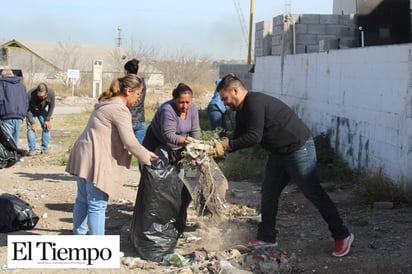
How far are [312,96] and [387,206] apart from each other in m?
5.14

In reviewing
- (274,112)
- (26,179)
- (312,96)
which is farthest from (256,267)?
(312,96)

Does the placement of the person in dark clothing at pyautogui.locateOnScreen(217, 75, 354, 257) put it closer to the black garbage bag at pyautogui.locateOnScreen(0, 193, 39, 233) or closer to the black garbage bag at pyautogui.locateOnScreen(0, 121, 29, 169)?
the black garbage bag at pyautogui.locateOnScreen(0, 193, 39, 233)

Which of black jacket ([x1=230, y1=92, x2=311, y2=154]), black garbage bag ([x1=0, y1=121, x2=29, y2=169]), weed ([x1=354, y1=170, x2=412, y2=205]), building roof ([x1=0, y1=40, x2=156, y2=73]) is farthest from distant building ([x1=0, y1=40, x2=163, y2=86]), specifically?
black jacket ([x1=230, y1=92, x2=311, y2=154])

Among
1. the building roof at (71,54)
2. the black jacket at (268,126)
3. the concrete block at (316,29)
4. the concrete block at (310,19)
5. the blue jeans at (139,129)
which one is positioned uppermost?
the building roof at (71,54)

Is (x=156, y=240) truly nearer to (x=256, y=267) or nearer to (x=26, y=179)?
(x=256, y=267)

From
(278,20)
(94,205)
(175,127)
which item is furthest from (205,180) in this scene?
(278,20)

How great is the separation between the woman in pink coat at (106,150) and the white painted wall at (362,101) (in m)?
4.12

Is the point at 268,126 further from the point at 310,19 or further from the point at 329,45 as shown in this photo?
the point at 310,19

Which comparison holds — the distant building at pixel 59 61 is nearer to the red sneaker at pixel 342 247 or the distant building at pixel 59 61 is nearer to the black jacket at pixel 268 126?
the black jacket at pixel 268 126

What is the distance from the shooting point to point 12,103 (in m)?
10.5

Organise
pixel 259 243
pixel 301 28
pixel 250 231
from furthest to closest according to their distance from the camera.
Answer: pixel 301 28 < pixel 250 231 < pixel 259 243

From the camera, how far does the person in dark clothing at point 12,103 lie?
10484mm

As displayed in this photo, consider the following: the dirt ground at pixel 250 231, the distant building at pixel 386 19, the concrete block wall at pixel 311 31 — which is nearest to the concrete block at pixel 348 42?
the concrete block wall at pixel 311 31

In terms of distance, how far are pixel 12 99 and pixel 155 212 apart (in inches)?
224
